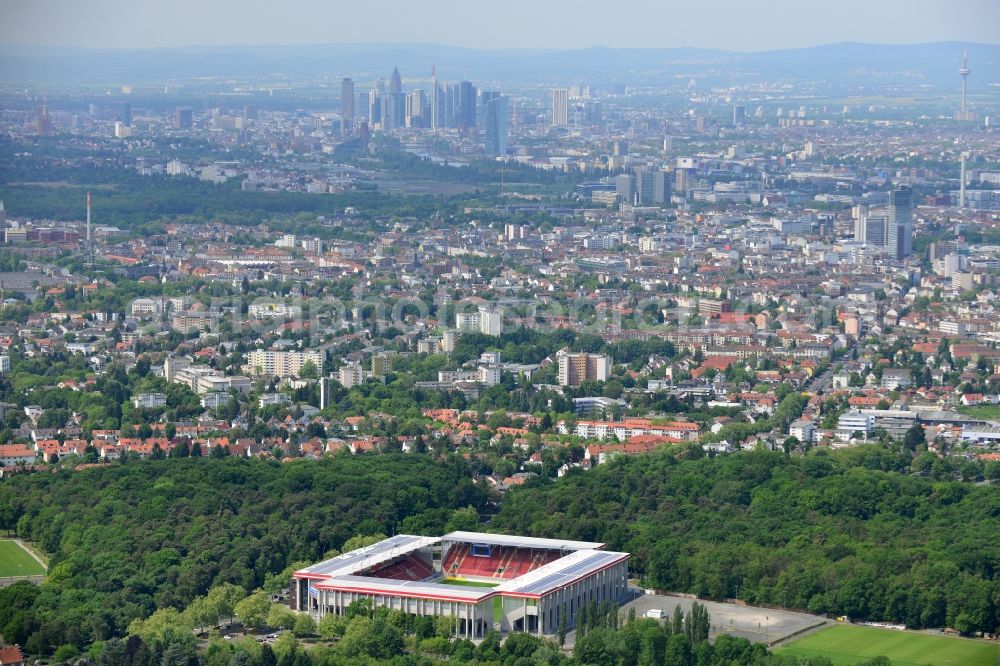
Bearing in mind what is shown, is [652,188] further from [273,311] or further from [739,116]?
[739,116]

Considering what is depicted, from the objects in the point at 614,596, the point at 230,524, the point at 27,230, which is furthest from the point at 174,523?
the point at 27,230

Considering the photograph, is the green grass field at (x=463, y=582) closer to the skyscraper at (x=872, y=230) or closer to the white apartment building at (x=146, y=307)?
the white apartment building at (x=146, y=307)

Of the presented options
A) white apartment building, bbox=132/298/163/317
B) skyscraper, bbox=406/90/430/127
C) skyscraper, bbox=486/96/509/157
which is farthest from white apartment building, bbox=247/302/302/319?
skyscraper, bbox=406/90/430/127

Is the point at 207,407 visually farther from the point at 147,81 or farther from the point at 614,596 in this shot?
the point at 147,81

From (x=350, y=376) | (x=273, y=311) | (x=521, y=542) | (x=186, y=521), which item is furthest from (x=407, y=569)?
(x=273, y=311)

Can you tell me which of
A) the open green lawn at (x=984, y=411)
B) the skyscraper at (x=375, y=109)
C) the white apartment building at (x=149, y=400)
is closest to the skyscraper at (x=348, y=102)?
the skyscraper at (x=375, y=109)

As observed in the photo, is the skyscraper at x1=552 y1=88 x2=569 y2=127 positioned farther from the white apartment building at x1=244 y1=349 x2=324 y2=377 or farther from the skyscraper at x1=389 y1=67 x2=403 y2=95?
the white apartment building at x1=244 y1=349 x2=324 y2=377
